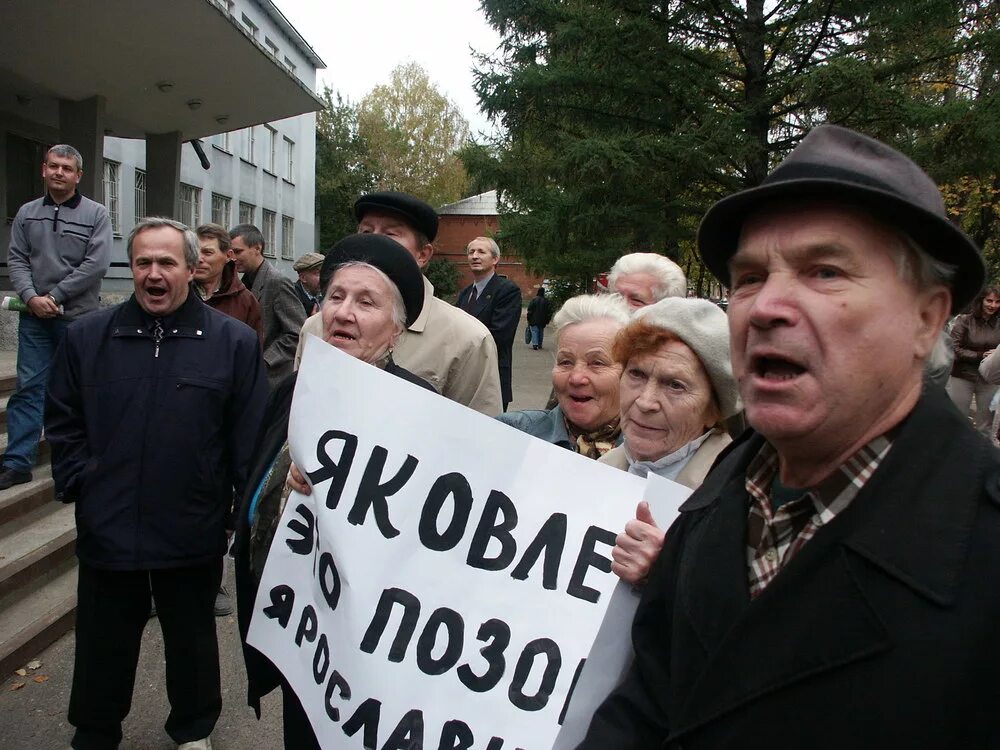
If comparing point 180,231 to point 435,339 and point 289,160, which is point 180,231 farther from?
point 289,160

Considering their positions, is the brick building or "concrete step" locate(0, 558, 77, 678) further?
the brick building

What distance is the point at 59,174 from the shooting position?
522cm

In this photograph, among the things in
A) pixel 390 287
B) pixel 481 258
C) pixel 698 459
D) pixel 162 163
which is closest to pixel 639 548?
pixel 698 459

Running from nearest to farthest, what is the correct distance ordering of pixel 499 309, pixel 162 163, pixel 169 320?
pixel 169 320 < pixel 499 309 < pixel 162 163

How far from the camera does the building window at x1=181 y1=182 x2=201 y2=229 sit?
78.5 ft

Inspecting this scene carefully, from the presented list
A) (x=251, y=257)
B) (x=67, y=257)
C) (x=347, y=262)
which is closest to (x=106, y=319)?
(x=347, y=262)

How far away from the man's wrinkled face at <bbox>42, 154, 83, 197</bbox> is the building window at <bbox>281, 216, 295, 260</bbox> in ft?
97.0

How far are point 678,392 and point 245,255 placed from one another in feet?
15.2

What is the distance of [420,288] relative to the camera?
2582 mm

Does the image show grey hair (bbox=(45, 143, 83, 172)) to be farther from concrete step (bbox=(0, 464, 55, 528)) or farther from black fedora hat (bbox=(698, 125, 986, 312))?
black fedora hat (bbox=(698, 125, 986, 312))

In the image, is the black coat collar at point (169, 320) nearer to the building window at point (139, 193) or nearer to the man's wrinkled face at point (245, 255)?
the man's wrinkled face at point (245, 255)

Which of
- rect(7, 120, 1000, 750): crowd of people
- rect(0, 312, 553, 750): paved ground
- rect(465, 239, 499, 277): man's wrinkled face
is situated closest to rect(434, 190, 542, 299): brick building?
rect(465, 239, 499, 277): man's wrinkled face

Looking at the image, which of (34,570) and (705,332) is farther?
(34,570)

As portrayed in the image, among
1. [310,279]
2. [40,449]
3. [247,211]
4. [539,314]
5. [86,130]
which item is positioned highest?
[86,130]
